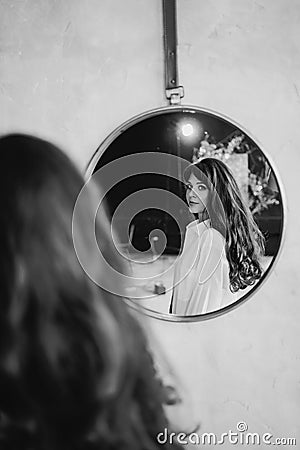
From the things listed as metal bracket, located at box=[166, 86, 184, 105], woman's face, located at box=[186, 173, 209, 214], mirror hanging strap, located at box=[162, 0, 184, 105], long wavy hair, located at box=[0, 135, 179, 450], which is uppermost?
mirror hanging strap, located at box=[162, 0, 184, 105]

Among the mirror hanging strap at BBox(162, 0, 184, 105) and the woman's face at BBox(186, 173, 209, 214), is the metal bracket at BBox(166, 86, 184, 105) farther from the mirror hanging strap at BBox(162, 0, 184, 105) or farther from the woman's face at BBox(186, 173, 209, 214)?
the woman's face at BBox(186, 173, 209, 214)

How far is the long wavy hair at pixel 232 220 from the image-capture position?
4.65ft

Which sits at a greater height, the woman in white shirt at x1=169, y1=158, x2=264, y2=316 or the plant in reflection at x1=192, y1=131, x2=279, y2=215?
the plant in reflection at x1=192, y1=131, x2=279, y2=215

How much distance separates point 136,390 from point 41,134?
2.26 ft

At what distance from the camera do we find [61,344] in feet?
4.75

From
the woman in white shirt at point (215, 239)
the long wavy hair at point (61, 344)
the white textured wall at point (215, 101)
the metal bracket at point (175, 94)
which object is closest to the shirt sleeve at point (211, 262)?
the woman in white shirt at point (215, 239)

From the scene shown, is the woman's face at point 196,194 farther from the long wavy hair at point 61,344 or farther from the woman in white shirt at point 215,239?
the long wavy hair at point 61,344

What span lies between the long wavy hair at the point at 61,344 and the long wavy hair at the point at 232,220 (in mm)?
269

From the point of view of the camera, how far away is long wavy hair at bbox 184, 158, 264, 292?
1418 millimetres

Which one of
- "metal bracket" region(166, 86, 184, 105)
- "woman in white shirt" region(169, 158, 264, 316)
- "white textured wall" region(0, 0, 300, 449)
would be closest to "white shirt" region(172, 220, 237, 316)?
"woman in white shirt" region(169, 158, 264, 316)

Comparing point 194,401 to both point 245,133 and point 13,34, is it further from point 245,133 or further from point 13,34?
point 13,34

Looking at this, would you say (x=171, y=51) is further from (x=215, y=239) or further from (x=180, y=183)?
(x=215, y=239)

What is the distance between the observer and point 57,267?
1.46 m

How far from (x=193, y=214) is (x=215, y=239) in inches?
3.2
